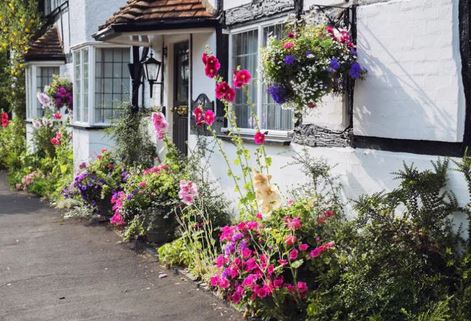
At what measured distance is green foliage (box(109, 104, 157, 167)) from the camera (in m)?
9.61

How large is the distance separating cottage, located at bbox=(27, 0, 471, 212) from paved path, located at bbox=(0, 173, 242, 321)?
1505 mm

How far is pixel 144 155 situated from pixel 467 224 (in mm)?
6054

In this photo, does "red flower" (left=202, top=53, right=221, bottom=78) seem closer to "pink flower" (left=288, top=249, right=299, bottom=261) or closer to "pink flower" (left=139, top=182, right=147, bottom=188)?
"pink flower" (left=288, top=249, right=299, bottom=261)

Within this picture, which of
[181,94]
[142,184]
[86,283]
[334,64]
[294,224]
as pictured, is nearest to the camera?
[294,224]

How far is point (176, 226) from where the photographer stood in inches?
301

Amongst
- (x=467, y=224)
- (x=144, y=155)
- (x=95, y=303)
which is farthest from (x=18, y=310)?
(x=144, y=155)

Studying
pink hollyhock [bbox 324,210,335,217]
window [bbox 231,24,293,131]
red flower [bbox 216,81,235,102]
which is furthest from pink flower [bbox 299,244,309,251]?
window [bbox 231,24,293,131]

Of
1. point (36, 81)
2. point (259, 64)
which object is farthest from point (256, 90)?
point (36, 81)

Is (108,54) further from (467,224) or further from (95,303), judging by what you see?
(467,224)

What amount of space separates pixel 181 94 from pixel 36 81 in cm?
745

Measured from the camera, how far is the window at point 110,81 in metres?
11.5

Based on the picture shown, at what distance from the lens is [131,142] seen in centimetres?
959

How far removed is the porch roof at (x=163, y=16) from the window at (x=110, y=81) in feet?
9.91

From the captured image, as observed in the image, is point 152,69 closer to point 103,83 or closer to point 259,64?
point 103,83
